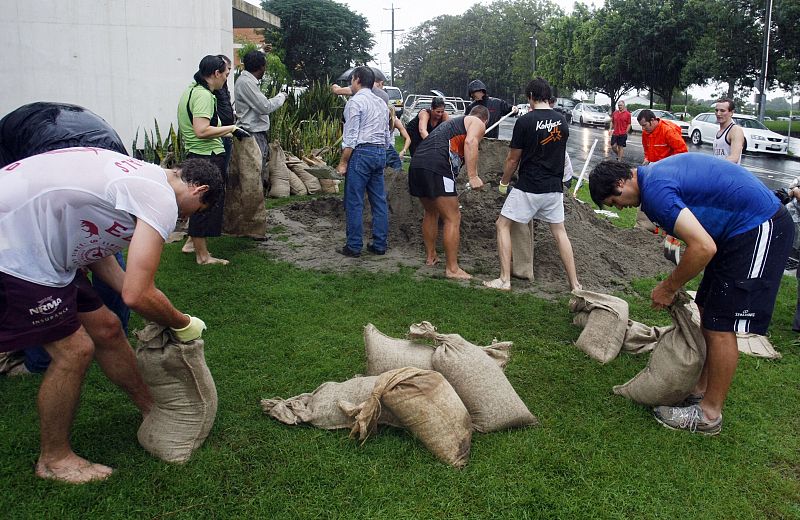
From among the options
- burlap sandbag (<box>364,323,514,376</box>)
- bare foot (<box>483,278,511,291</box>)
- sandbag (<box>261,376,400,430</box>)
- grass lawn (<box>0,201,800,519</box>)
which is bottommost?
grass lawn (<box>0,201,800,519</box>)

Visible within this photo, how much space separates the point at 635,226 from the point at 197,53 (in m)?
7.94

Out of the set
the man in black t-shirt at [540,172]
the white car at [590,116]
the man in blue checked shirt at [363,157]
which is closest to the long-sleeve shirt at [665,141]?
the man in black t-shirt at [540,172]

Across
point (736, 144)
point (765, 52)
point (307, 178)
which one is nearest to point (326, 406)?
point (736, 144)

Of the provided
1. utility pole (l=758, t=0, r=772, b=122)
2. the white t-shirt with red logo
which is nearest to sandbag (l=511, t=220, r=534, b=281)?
the white t-shirt with red logo

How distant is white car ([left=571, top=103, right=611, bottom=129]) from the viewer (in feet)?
118

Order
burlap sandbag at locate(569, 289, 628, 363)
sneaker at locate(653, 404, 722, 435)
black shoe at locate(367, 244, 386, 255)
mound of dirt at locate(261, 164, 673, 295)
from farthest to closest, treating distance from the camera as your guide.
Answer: black shoe at locate(367, 244, 386, 255) → mound of dirt at locate(261, 164, 673, 295) → burlap sandbag at locate(569, 289, 628, 363) → sneaker at locate(653, 404, 722, 435)

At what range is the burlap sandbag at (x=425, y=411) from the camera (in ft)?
10.3

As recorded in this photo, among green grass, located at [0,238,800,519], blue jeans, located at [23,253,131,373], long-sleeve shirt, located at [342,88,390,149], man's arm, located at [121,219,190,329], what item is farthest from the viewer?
long-sleeve shirt, located at [342,88,390,149]

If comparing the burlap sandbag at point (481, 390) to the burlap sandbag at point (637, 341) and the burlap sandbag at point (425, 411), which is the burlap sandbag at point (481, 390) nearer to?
the burlap sandbag at point (425, 411)

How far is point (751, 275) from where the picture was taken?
11.4 ft

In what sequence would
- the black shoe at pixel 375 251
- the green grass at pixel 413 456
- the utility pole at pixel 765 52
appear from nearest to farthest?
the green grass at pixel 413 456 < the black shoe at pixel 375 251 < the utility pole at pixel 765 52

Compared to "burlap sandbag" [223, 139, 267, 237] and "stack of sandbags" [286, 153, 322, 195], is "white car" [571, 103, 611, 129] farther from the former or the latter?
"burlap sandbag" [223, 139, 267, 237]

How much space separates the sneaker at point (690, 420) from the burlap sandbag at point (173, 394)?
243cm

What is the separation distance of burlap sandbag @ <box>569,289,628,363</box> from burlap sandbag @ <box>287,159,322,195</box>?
6.02m
